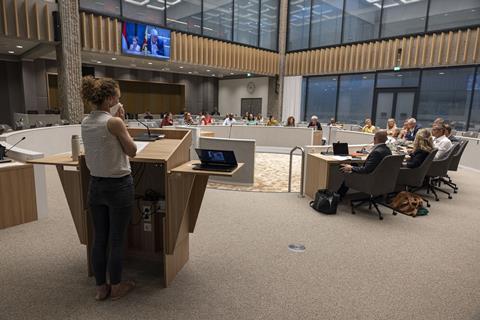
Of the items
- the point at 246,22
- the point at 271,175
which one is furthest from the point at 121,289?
the point at 246,22

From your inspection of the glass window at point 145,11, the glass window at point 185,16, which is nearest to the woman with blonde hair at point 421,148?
the glass window at point 145,11

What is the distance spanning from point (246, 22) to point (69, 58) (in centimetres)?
855

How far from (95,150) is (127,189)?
349 millimetres

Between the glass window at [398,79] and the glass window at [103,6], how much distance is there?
32.6 feet

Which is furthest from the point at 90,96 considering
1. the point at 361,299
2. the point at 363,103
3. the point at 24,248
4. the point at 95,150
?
the point at 363,103

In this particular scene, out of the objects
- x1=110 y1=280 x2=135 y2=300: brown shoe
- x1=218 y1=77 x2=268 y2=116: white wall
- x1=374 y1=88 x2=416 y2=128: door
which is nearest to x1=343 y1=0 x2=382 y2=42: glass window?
x1=374 y1=88 x2=416 y2=128: door

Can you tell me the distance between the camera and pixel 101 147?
223cm

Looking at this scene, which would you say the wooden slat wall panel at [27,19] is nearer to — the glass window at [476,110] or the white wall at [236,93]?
the white wall at [236,93]

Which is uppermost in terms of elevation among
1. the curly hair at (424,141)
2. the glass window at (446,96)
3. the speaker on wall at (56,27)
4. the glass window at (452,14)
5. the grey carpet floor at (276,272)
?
the glass window at (452,14)

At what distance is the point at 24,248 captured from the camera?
3418 mm

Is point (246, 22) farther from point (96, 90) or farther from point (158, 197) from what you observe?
point (96, 90)

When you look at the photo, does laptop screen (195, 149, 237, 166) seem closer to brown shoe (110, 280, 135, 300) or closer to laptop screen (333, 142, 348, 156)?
brown shoe (110, 280, 135, 300)

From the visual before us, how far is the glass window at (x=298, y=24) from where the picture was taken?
15047 mm

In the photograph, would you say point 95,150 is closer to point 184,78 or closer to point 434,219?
point 434,219
